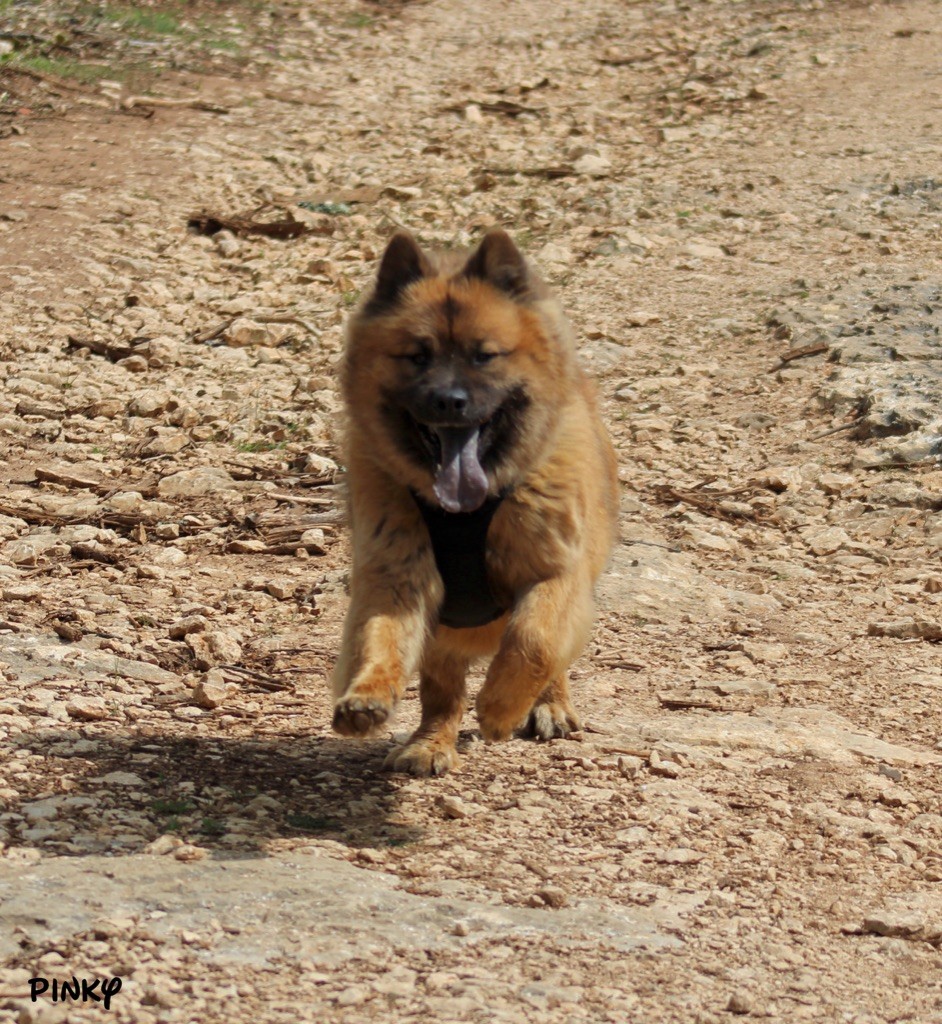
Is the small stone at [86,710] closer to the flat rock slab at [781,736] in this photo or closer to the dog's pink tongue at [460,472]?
the dog's pink tongue at [460,472]

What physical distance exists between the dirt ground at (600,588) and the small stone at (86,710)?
1.9 inches

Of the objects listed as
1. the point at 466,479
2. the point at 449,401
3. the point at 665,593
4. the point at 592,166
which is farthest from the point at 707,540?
the point at 592,166

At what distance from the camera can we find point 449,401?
5.36 m

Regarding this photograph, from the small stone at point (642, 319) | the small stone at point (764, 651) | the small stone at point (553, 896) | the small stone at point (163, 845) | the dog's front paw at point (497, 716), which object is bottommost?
the small stone at point (764, 651)

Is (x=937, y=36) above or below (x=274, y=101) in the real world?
above

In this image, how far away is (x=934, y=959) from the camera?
4.57m

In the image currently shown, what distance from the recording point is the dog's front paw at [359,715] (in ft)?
16.2

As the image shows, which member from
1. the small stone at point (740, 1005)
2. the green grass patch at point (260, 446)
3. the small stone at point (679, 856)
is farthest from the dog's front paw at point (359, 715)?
the green grass patch at point (260, 446)

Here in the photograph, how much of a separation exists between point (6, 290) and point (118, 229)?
5.13ft

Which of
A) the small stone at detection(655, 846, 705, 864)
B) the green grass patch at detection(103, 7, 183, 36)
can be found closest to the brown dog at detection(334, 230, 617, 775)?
the small stone at detection(655, 846, 705, 864)

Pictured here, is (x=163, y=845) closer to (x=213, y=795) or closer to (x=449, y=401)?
(x=213, y=795)

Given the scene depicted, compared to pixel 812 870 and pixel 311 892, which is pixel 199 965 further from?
pixel 812 870

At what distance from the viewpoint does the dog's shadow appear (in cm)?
487

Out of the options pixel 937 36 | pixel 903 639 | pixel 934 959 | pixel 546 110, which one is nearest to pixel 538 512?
pixel 934 959
